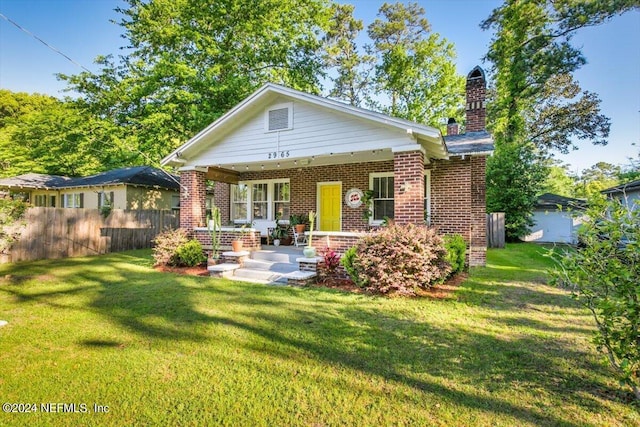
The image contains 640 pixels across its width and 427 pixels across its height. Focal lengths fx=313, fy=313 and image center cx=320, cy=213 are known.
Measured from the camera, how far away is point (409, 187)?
7.21m

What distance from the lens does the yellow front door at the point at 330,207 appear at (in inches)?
430

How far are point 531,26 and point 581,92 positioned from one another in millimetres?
6156

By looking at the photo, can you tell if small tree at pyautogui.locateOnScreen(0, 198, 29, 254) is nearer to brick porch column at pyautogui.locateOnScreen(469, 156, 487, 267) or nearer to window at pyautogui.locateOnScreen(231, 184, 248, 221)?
window at pyautogui.locateOnScreen(231, 184, 248, 221)

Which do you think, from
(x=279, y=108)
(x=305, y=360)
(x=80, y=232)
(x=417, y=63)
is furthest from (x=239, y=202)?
(x=417, y=63)

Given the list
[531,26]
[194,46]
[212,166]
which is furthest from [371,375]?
[531,26]

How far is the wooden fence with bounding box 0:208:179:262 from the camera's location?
10.4 metres

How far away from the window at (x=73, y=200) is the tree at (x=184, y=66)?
5.19m

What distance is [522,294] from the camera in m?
6.23

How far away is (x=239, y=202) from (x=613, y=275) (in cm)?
1195

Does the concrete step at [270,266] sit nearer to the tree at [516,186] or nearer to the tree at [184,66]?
the tree at [184,66]

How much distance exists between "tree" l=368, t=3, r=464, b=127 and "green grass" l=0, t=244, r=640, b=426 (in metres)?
21.9

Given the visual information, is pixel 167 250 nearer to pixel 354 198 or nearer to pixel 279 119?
pixel 279 119

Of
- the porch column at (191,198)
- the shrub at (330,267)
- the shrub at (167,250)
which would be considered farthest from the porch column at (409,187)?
the shrub at (167,250)

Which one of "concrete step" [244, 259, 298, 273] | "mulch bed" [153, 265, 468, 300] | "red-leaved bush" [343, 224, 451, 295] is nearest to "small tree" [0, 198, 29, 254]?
"mulch bed" [153, 265, 468, 300]
